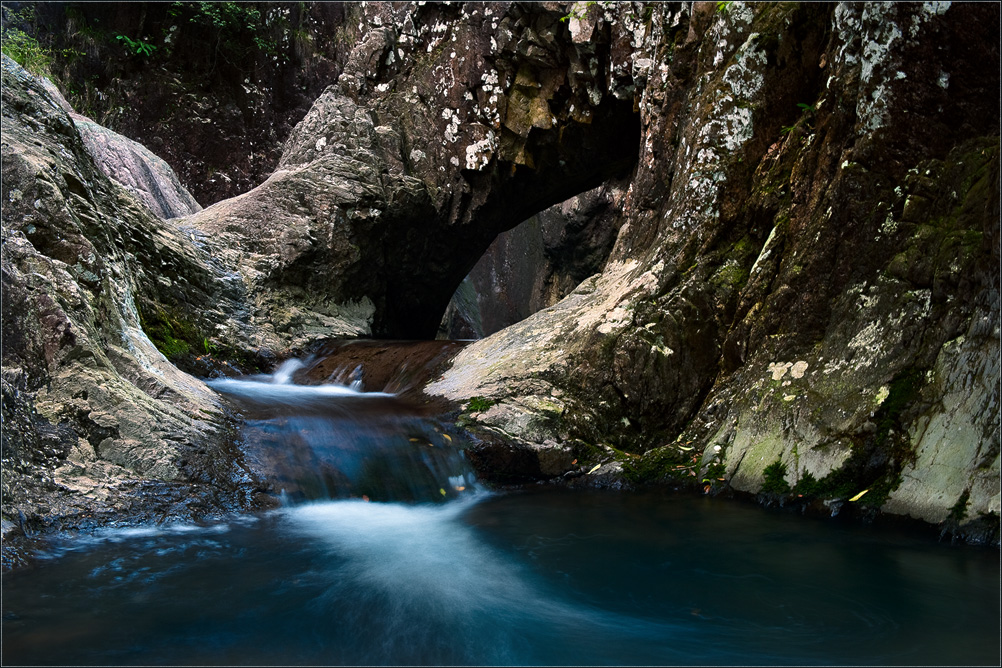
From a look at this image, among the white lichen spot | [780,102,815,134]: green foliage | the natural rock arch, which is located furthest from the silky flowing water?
the natural rock arch

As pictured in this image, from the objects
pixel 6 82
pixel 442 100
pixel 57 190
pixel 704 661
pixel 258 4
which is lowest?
pixel 704 661

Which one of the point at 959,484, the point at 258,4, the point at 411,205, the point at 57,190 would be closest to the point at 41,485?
the point at 57,190

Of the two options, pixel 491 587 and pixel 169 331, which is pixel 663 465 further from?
pixel 169 331

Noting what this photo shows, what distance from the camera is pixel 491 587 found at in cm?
388

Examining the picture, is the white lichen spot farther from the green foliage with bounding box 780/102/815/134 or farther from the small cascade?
the small cascade

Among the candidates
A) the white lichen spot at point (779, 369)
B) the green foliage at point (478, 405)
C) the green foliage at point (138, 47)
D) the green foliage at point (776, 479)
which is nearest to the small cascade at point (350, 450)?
the green foliage at point (478, 405)

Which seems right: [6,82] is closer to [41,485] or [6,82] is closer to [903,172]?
[41,485]

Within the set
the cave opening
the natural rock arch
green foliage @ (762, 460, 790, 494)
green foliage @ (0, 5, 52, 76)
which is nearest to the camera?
green foliage @ (762, 460, 790, 494)

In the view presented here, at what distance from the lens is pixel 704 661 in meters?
2.98

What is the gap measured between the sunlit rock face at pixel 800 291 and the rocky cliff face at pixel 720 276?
19 millimetres

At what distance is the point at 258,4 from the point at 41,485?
1548 cm

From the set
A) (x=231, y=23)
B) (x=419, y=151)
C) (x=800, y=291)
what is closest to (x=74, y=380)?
(x=800, y=291)

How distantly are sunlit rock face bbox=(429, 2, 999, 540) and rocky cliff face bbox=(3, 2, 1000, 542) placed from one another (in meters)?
0.02

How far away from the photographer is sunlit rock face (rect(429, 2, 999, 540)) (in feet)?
15.2
